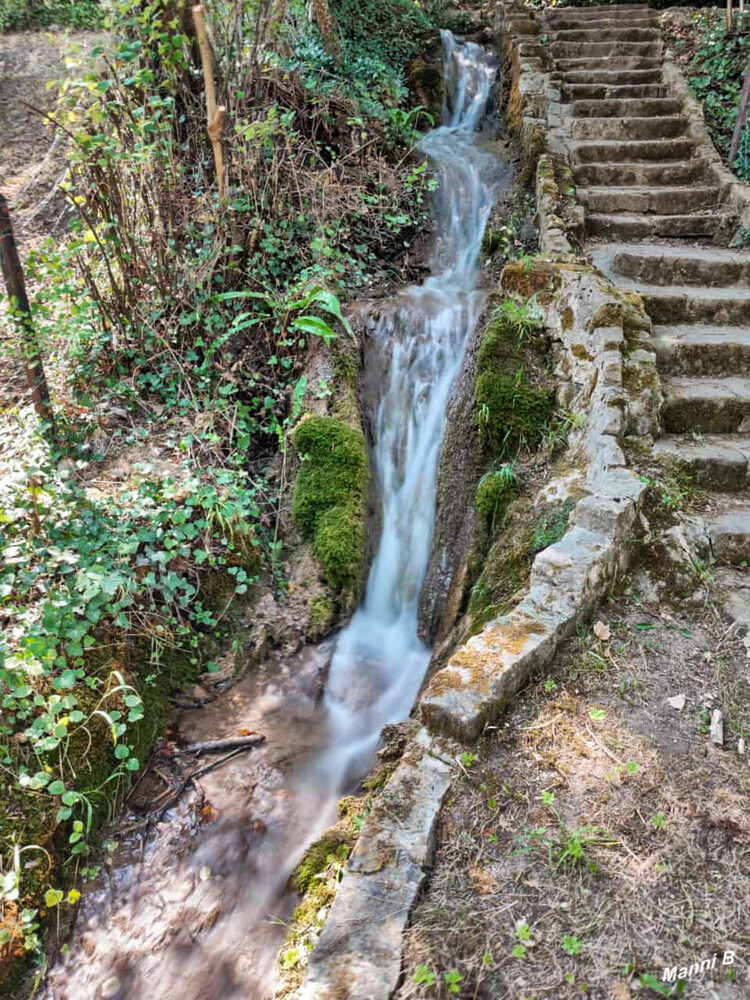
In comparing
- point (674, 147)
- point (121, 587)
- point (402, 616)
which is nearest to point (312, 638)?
point (402, 616)

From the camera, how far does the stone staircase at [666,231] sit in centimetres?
434

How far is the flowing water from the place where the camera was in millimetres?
3051

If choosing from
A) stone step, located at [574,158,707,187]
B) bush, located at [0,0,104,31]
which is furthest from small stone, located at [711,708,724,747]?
bush, located at [0,0,104,31]

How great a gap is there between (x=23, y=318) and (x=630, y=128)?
713cm

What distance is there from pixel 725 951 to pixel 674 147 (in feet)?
26.1

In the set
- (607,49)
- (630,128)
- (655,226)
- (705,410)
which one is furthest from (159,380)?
(607,49)

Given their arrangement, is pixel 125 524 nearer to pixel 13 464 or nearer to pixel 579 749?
pixel 13 464

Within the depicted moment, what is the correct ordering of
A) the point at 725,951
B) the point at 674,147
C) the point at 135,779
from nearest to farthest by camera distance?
the point at 725,951 < the point at 135,779 < the point at 674,147

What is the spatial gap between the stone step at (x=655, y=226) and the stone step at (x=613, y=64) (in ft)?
10.2

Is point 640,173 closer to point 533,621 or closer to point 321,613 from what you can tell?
point 321,613

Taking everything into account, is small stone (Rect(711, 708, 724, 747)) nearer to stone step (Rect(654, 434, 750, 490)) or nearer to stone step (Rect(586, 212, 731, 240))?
stone step (Rect(654, 434, 750, 490))

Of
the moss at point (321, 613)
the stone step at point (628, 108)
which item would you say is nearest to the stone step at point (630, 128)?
the stone step at point (628, 108)

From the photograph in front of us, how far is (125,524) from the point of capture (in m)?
4.20

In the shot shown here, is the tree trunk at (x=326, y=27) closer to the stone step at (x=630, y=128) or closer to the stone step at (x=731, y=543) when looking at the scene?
the stone step at (x=630, y=128)
